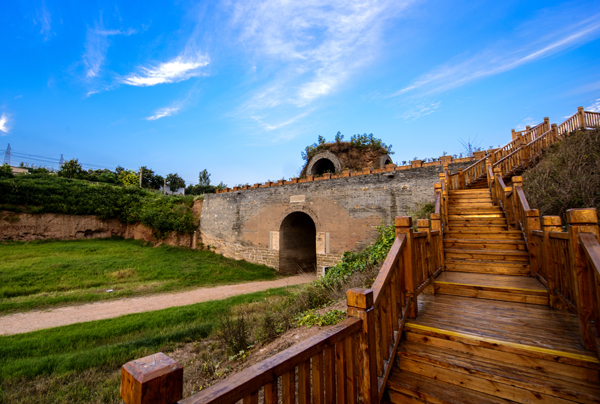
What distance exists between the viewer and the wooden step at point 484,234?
5699 millimetres

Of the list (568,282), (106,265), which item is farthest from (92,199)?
(568,282)

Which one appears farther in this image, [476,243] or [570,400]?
[476,243]

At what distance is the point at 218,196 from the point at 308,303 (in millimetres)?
11095

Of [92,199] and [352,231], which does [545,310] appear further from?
[92,199]

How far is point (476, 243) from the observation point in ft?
18.3

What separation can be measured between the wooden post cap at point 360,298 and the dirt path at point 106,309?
7.25m

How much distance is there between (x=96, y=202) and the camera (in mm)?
17406

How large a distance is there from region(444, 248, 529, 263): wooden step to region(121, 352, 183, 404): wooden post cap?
561cm

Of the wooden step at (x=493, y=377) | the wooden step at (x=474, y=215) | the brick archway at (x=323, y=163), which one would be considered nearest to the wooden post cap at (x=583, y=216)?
the wooden step at (x=493, y=377)

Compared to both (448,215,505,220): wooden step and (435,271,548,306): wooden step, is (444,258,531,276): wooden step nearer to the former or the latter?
(435,271,548,306): wooden step

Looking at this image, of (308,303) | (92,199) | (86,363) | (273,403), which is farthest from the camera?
(92,199)

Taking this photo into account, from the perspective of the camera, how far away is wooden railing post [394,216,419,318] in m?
Answer: 3.19

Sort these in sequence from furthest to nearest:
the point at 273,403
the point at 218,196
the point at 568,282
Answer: the point at 218,196
the point at 568,282
the point at 273,403

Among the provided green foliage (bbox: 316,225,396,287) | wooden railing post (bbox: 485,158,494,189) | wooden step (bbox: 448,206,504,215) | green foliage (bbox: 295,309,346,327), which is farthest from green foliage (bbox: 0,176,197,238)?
wooden railing post (bbox: 485,158,494,189)
